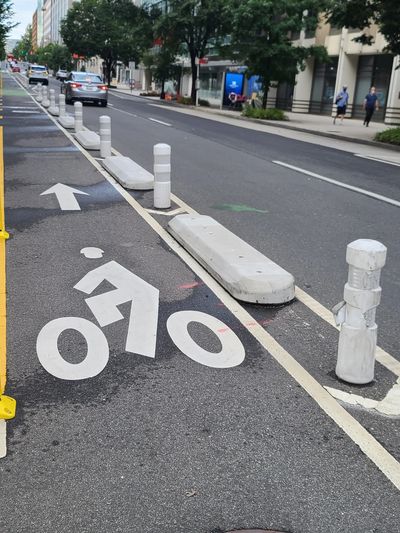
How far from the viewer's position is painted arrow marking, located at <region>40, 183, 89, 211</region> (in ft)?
31.2

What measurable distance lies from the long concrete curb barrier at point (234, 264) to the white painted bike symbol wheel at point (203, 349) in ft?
1.84

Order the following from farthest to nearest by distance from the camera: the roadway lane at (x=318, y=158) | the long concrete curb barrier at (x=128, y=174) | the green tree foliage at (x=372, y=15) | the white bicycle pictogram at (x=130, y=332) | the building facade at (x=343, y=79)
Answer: the building facade at (x=343, y=79)
the green tree foliage at (x=372, y=15)
the roadway lane at (x=318, y=158)
the long concrete curb barrier at (x=128, y=174)
the white bicycle pictogram at (x=130, y=332)

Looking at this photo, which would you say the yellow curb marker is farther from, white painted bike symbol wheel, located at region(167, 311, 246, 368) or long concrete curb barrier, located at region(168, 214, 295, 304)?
long concrete curb barrier, located at region(168, 214, 295, 304)

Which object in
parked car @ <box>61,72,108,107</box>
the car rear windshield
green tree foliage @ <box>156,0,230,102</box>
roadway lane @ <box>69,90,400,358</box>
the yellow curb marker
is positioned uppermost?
green tree foliage @ <box>156,0,230,102</box>

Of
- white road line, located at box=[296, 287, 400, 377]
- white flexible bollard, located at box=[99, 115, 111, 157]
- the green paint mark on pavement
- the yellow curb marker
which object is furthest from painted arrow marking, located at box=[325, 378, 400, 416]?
white flexible bollard, located at box=[99, 115, 111, 157]

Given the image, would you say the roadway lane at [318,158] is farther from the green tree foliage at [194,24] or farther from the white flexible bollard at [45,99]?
the green tree foliage at [194,24]

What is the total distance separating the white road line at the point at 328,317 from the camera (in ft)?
14.7

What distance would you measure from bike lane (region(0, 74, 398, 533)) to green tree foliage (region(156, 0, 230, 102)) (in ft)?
142

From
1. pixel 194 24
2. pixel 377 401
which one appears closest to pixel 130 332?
pixel 377 401

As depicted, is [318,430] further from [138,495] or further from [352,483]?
[138,495]

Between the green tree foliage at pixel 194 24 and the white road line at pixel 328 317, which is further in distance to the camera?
the green tree foliage at pixel 194 24

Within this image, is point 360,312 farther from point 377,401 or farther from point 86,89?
point 86,89

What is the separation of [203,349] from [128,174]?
7.27 m

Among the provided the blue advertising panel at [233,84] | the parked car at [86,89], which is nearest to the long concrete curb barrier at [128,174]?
the parked car at [86,89]
